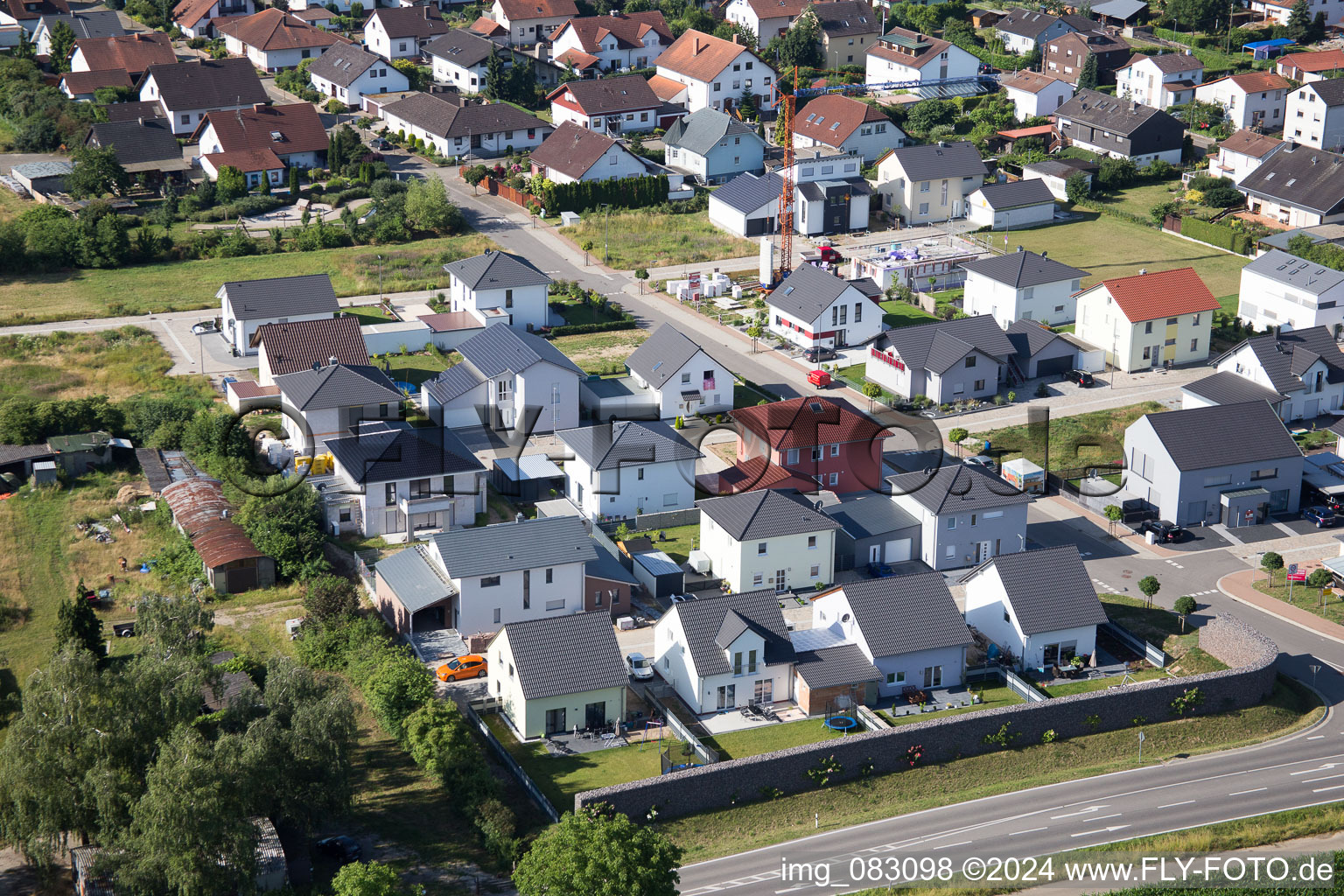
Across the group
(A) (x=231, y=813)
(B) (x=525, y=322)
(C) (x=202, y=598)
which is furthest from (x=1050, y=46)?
(A) (x=231, y=813)

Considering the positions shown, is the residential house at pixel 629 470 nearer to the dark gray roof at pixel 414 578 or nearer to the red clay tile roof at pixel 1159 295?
the dark gray roof at pixel 414 578

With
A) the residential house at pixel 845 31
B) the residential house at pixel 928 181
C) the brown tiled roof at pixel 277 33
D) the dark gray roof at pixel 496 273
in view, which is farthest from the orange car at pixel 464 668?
the brown tiled roof at pixel 277 33

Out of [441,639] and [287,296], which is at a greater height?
[287,296]

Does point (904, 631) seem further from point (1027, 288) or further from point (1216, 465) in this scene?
point (1027, 288)

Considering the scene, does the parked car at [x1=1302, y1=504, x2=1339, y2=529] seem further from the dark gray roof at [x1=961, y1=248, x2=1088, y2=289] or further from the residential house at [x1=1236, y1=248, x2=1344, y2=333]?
the dark gray roof at [x1=961, y1=248, x2=1088, y2=289]

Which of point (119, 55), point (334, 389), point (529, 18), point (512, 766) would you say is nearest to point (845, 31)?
point (529, 18)

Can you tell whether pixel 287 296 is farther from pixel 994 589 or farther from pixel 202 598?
pixel 994 589
